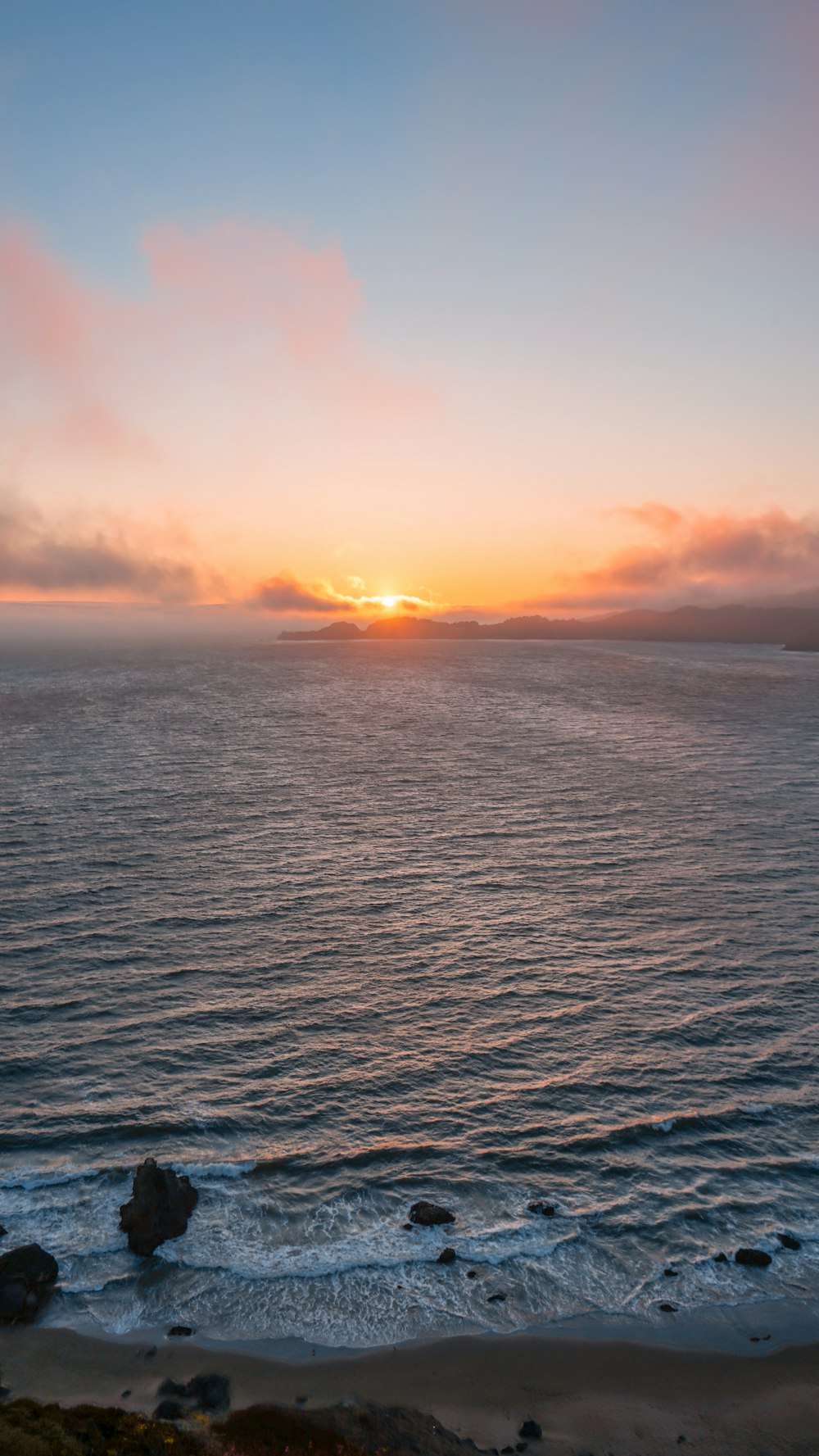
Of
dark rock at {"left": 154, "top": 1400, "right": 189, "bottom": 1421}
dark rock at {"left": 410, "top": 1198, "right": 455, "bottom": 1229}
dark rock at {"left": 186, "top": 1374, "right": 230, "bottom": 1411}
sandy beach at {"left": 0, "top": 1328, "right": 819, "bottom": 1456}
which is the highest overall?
dark rock at {"left": 410, "top": 1198, "right": 455, "bottom": 1229}

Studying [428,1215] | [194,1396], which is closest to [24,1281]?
[194,1396]

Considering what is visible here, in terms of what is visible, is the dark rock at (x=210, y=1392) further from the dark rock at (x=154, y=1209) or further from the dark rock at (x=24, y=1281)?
the dark rock at (x=24, y=1281)

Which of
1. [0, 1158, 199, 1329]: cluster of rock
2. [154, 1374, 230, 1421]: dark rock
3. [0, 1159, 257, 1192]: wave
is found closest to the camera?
[154, 1374, 230, 1421]: dark rock

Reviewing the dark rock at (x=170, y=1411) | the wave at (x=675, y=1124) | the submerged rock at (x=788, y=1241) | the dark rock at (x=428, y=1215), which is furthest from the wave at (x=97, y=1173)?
the submerged rock at (x=788, y=1241)

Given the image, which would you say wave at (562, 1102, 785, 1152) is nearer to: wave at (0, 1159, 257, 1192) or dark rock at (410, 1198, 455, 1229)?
dark rock at (410, 1198, 455, 1229)

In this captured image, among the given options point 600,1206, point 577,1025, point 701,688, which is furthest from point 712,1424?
point 701,688

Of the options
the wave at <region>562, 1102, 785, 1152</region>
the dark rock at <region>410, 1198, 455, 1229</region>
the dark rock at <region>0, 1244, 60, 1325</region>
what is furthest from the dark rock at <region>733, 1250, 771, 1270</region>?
the dark rock at <region>0, 1244, 60, 1325</region>

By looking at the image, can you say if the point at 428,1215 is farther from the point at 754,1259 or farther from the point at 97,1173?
the point at 97,1173
